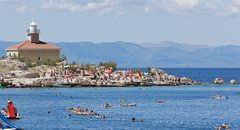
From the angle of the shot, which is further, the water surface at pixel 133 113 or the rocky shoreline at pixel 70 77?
the rocky shoreline at pixel 70 77

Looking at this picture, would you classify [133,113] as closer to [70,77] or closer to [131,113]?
[131,113]

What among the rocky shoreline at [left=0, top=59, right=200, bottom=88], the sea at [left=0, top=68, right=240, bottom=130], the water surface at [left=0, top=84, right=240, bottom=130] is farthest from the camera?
the rocky shoreline at [left=0, top=59, right=200, bottom=88]

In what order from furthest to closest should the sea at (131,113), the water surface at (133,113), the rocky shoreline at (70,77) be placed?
1. the rocky shoreline at (70,77)
2. the water surface at (133,113)
3. the sea at (131,113)

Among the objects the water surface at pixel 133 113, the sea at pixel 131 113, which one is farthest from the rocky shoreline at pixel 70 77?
the water surface at pixel 133 113

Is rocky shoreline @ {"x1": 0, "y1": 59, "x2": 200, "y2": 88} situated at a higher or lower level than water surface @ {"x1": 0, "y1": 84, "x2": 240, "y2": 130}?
higher

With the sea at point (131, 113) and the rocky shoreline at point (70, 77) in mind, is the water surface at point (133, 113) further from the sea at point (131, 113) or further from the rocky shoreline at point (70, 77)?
the rocky shoreline at point (70, 77)

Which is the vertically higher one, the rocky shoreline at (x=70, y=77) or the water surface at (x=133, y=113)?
the rocky shoreline at (x=70, y=77)

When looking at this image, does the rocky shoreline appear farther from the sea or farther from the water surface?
the water surface

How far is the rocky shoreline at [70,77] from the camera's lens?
17562 cm

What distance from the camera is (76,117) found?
302 ft

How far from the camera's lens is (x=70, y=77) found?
182 metres

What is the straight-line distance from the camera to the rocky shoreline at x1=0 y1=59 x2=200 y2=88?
17562cm

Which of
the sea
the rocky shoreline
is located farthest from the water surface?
the rocky shoreline

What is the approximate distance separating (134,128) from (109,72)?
114 m
